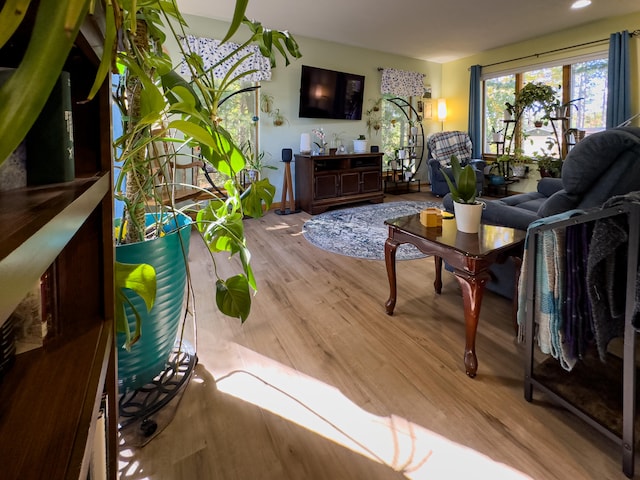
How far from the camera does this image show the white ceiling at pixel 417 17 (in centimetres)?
382

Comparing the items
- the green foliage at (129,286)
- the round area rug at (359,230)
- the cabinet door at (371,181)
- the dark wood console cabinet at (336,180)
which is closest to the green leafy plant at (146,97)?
the green foliage at (129,286)

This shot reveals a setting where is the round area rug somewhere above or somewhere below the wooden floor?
above

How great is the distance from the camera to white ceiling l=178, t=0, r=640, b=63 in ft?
12.5

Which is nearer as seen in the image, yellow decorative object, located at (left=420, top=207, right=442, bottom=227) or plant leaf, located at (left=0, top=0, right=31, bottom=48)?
plant leaf, located at (left=0, top=0, right=31, bottom=48)

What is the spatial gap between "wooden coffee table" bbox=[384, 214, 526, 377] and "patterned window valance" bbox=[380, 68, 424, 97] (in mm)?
4583

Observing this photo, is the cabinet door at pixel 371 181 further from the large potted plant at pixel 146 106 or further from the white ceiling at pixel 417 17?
the large potted plant at pixel 146 106

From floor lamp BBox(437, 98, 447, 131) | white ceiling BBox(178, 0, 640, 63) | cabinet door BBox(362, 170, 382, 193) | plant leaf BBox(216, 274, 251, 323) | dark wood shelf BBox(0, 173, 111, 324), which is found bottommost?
plant leaf BBox(216, 274, 251, 323)

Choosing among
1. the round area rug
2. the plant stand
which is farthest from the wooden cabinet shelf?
the round area rug

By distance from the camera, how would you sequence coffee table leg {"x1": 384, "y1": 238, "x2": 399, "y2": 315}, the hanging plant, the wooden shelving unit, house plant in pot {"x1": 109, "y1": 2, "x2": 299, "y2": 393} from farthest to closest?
1. the hanging plant
2. coffee table leg {"x1": 384, "y1": 238, "x2": 399, "y2": 315}
3. house plant in pot {"x1": 109, "y1": 2, "x2": 299, "y2": 393}
4. the wooden shelving unit

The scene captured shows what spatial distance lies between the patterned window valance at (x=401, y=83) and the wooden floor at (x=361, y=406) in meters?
4.62

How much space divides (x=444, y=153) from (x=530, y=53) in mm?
1838

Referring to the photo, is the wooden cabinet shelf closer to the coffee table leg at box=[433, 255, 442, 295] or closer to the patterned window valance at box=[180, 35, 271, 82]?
the coffee table leg at box=[433, 255, 442, 295]

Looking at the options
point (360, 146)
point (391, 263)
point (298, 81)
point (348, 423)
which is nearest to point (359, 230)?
point (391, 263)

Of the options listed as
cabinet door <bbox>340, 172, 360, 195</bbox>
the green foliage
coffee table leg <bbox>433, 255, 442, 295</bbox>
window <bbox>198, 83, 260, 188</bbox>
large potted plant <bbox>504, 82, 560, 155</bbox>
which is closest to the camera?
the green foliage
